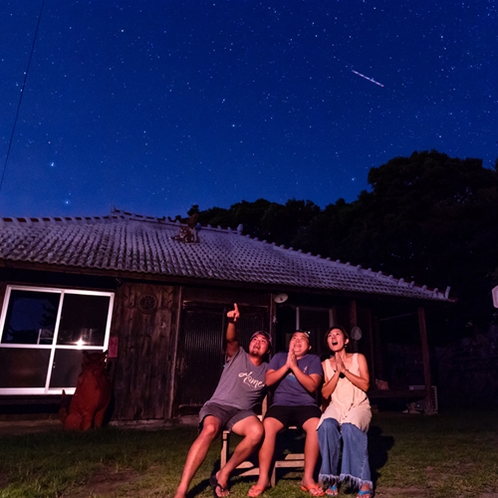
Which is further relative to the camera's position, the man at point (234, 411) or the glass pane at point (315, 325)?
the glass pane at point (315, 325)

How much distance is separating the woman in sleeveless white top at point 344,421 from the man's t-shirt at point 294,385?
0.53 feet

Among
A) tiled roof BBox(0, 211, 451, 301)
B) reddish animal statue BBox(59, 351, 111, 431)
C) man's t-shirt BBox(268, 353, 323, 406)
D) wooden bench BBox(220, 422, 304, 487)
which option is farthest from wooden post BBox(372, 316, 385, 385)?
man's t-shirt BBox(268, 353, 323, 406)

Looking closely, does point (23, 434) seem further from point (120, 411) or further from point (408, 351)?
point (408, 351)

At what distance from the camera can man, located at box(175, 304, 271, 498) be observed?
10.7 feet

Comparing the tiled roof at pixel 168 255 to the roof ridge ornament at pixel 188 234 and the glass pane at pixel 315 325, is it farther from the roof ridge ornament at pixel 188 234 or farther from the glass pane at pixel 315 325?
the glass pane at pixel 315 325

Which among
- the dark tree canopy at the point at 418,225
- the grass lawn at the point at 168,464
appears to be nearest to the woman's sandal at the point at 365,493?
the grass lawn at the point at 168,464

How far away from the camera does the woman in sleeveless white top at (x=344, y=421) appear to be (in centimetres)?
346

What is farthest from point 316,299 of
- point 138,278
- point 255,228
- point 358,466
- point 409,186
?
point 255,228

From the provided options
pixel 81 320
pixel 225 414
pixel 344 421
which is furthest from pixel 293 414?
pixel 81 320

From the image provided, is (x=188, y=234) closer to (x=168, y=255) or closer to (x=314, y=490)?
(x=168, y=255)

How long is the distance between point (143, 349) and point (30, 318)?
374cm

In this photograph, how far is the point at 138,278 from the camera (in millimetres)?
8352

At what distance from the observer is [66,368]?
9.88m

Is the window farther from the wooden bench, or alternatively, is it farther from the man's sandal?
the man's sandal
